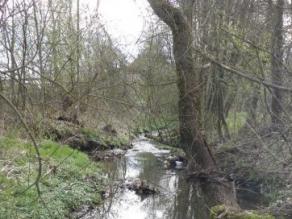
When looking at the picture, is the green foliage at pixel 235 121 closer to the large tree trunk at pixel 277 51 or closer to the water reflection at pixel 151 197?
the water reflection at pixel 151 197

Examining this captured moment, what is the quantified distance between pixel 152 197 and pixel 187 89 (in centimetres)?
342

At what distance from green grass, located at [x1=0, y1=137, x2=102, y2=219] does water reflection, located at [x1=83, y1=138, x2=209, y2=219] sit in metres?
0.57

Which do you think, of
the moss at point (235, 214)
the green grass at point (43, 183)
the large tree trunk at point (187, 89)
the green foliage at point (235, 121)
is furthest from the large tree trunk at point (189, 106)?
the green foliage at point (235, 121)

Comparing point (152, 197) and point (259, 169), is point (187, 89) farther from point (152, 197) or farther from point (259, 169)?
point (152, 197)

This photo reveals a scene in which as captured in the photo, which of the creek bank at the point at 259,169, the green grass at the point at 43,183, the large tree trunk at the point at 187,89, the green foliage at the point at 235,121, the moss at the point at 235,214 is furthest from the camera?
the green foliage at the point at 235,121

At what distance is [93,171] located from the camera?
1463cm

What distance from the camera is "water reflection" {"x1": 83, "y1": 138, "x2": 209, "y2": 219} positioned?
11.8 m

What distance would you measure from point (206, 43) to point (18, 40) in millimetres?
5905

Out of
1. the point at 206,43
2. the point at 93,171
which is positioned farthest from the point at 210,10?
the point at 93,171

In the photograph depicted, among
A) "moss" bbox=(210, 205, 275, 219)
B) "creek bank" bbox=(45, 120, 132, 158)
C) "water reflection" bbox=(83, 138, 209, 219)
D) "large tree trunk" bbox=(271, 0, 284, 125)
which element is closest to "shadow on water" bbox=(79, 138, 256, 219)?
"water reflection" bbox=(83, 138, 209, 219)

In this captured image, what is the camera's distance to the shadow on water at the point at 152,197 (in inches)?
463

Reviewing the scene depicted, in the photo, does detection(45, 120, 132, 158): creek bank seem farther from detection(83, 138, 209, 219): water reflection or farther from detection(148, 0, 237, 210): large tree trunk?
detection(148, 0, 237, 210): large tree trunk

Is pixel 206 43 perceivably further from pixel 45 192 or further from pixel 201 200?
pixel 45 192

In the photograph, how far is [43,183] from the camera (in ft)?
35.7
